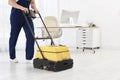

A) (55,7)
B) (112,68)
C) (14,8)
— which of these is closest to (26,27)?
(14,8)

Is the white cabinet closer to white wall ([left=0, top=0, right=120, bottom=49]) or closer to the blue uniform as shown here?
white wall ([left=0, top=0, right=120, bottom=49])

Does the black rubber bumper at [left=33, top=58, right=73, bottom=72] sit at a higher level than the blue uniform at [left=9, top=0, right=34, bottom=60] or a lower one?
lower

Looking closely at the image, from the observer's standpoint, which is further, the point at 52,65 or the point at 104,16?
the point at 104,16

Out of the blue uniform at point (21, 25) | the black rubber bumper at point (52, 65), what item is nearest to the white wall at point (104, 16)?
the blue uniform at point (21, 25)

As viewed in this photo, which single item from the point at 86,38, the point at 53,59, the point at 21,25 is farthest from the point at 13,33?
the point at 86,38

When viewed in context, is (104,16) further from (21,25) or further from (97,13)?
(21,25)

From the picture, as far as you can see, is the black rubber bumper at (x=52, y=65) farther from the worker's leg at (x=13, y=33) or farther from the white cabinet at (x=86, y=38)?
the white cabinet at (x=86, y=38)

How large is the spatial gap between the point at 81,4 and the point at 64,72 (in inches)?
167

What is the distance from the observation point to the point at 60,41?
757 cm

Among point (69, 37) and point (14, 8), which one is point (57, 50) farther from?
point (69, 37)

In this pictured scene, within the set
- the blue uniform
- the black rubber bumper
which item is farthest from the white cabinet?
the black rubber bumper

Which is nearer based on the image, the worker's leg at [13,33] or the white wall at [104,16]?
the worker's leg at [13,33]

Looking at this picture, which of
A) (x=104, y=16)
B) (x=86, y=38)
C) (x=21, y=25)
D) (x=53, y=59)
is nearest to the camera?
(x=53, y=59)

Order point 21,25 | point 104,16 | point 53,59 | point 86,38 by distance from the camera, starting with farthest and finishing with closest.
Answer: point 104,16 → point 86,38 → point 21,25 → point 53,59
